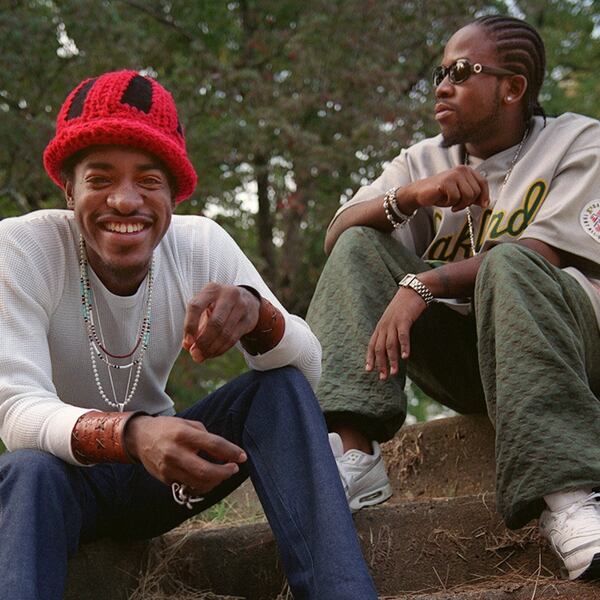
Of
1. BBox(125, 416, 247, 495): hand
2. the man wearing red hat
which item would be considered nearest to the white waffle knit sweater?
the man wearing red hat

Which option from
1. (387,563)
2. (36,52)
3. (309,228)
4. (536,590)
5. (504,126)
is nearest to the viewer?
(536,590)

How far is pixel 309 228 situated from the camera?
27.6ft

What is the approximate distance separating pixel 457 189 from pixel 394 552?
1.16 meters

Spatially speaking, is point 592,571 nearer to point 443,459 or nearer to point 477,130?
point 443,459

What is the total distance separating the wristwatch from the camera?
10.1 feet

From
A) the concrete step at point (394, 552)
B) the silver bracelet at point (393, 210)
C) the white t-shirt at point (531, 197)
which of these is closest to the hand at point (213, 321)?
the concrete step at point (394, 552)

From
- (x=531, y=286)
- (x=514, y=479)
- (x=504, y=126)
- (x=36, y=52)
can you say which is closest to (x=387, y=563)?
(x=514, y=479)

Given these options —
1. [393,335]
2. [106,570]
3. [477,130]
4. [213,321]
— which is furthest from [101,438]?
[477,130]

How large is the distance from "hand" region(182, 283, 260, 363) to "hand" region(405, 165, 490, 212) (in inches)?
37.7

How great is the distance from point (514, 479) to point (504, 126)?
146 cm

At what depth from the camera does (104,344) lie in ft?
8.68

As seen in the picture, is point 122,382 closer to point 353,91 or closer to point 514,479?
point 514,479

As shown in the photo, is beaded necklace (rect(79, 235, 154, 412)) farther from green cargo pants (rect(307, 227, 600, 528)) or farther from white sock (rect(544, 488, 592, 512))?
white sock (rect(544, 488, 592, 512))

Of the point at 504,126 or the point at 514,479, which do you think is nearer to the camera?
the point at 514,479
